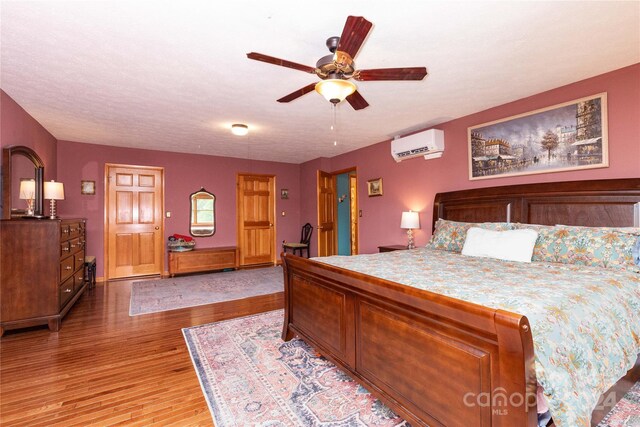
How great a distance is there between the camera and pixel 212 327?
3.05 m

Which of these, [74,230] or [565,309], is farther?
[74,230]

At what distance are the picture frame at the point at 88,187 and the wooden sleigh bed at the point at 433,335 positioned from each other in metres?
4.34

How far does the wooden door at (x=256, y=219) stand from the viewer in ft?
21.2

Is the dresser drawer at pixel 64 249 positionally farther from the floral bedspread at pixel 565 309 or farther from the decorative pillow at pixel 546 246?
the decorative pillow at pixel 546 246

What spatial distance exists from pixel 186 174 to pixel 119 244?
67.3 inches

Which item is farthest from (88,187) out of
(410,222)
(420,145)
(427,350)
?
(427,350)

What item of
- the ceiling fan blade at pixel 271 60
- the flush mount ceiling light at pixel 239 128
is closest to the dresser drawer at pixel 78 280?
the flush mount ceiling light at pixel 239 128

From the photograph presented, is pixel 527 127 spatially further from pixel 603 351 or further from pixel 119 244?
pixel 119 244

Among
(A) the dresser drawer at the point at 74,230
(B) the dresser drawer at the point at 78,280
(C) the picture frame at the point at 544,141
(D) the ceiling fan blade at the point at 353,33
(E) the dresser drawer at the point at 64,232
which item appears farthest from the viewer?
(B) the dresser drawer at the point at 78,280

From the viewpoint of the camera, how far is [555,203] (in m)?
2.95

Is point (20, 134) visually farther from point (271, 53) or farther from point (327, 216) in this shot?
point (327, 216)

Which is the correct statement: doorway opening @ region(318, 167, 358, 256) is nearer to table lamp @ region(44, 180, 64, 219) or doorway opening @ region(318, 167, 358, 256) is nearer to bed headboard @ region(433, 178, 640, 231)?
bed headboard @ region(433, 178, 640, 231)

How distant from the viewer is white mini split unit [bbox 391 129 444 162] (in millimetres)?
4043

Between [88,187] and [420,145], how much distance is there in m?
5.40
